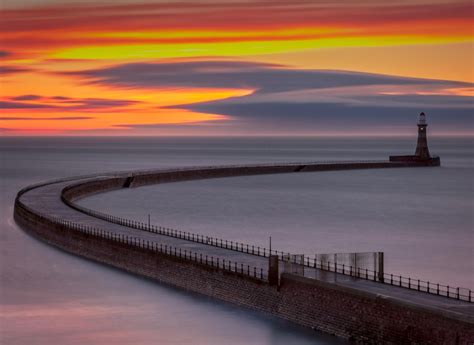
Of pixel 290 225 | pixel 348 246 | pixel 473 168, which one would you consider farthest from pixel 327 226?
pixel 473 168

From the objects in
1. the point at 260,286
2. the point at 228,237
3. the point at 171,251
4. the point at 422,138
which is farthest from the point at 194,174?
the point at 260,286

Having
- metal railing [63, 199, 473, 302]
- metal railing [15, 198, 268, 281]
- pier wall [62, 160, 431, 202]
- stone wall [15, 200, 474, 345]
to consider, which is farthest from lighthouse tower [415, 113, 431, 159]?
stone wall [15, 200, 474, 345]

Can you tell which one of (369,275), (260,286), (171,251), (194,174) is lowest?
(194,174)

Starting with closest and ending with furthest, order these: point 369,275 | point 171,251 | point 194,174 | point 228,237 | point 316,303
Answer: point 316,303 → point 369,275 → point 171,251 → point 228,237 → point 194,174

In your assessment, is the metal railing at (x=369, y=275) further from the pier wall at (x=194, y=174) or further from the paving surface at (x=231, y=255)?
the pier wall at (x=194, y=174)

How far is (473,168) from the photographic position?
17188 cm

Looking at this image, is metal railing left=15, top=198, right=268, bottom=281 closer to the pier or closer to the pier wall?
the pier

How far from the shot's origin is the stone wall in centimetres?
2803

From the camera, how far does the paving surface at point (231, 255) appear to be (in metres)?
30.6

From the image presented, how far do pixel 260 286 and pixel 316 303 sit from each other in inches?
149

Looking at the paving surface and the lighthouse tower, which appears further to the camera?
the lighthouse tower

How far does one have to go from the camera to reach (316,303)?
33.1 metres

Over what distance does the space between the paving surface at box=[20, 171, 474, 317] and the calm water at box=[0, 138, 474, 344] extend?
2.47 m

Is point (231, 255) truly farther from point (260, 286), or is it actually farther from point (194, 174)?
point (194, 174)
